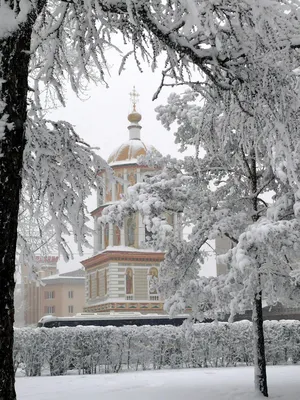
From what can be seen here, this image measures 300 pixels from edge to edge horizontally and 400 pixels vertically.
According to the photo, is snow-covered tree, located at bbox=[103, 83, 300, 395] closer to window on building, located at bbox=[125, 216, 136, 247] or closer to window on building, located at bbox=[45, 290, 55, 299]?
window on building, located at bbox=[125, 216, 136, 247]

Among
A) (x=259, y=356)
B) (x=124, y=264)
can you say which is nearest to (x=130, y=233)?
(x=124, y=264)

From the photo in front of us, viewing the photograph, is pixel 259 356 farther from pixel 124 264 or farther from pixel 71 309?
pixel 71 309

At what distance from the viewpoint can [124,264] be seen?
1551 inches

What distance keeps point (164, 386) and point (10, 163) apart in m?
10.1

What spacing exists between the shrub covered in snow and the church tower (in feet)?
61.5

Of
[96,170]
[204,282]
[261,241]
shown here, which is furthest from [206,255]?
[96,170]

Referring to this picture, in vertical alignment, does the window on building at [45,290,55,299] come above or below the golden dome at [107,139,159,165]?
below

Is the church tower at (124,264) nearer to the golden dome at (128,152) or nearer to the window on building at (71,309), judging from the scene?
the golden dome at (128,152)

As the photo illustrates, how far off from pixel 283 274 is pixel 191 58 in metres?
6.19

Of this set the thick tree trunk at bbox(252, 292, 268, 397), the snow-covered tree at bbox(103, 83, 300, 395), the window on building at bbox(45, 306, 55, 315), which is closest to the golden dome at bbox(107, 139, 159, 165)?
the snow-covered tree at bbox(103, 83, 300, 395)

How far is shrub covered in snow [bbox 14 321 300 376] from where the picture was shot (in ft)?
55.3

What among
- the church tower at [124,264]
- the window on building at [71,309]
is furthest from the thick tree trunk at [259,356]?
the window on building at [71,309]

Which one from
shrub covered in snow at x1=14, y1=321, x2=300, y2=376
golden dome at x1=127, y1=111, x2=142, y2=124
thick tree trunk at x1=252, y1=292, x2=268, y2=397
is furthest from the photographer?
golden dome at x1=127, y1=111, x2=142, y2=124

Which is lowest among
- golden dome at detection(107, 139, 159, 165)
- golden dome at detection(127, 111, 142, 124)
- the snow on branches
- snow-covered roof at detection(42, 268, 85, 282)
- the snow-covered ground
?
the snow-covered ground
